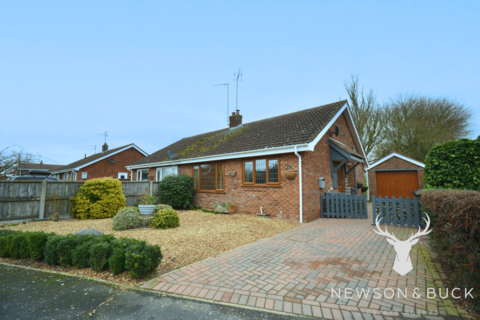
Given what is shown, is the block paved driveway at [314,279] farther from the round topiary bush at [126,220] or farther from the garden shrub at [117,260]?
the round topiary bush at [126,220]

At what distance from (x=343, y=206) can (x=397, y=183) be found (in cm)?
1166

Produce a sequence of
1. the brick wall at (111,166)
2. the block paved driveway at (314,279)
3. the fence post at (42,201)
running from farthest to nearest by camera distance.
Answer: the brick wall at (111,166) → the fence post at (42,201) → the block paved driveway at (314,279)

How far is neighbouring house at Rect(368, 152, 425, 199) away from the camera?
1666cm

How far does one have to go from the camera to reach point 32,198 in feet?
28.7

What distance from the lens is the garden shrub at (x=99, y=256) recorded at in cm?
381

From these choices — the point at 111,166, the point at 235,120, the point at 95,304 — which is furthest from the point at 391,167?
the point at 111,166

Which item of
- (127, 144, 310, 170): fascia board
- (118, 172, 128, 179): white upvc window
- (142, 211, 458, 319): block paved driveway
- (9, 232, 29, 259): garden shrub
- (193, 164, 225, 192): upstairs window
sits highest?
(127, 144, 310, 170): fascia board

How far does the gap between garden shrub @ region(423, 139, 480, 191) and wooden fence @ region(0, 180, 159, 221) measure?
13.7 meters

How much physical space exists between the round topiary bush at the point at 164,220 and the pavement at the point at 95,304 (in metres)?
3.78

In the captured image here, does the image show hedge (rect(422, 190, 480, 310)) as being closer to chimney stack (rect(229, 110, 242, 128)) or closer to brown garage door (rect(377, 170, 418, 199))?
chimney stack (rect(229, 110, 242, 128))

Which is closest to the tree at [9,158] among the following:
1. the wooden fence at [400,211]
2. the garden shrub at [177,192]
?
the garden shrub at [177,192]

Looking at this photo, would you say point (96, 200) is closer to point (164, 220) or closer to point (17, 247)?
point (164, 220)

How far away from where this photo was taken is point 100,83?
496 inches

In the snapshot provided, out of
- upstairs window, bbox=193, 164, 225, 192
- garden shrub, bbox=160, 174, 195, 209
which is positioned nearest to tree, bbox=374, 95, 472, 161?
upstairs window, bbox=193, 164, 225, 192
